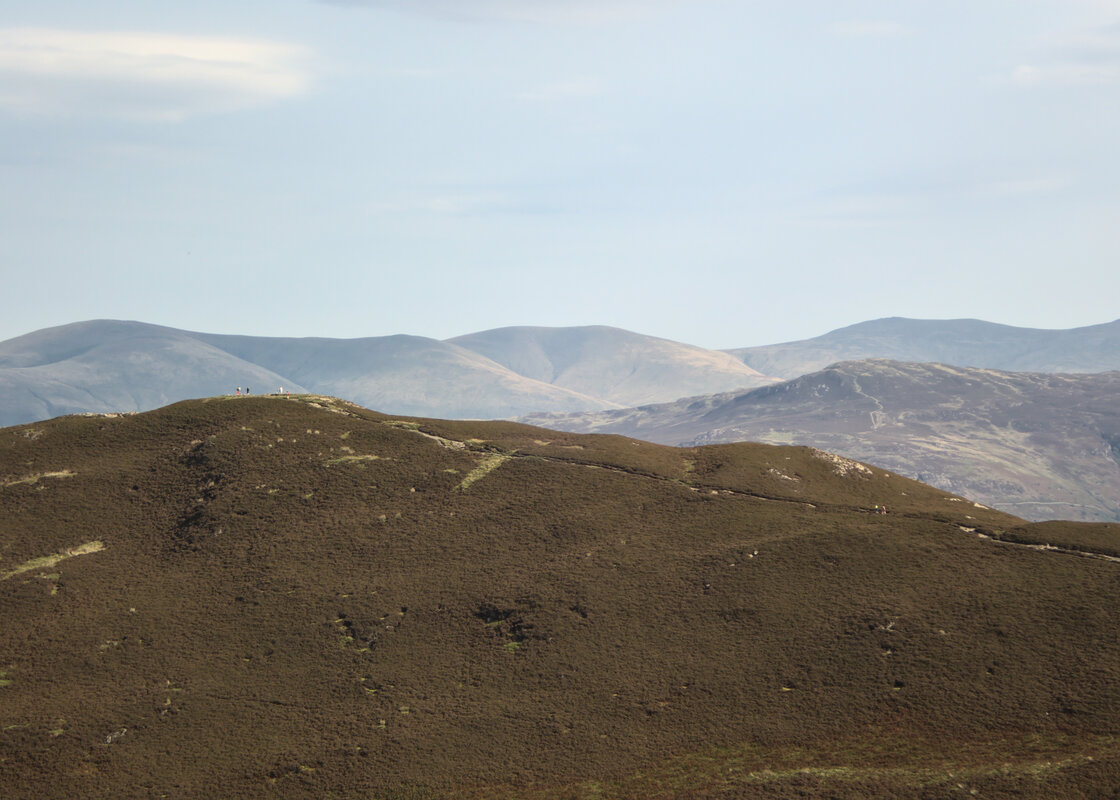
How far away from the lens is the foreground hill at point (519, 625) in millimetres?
64875

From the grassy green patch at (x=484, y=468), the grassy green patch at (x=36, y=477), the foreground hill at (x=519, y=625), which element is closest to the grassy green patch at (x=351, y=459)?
the foreground hill at (x=519, y=625)

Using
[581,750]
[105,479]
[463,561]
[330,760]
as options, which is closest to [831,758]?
[581,750]

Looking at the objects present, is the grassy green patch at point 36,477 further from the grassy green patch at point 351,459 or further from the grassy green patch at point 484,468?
the grassy green patch at point 484,468

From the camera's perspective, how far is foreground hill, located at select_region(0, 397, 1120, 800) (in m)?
64.9

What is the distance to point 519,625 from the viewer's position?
83.4 m

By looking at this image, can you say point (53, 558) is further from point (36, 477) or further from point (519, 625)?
point (519, 625)

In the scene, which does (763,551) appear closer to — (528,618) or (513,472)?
(528,618)

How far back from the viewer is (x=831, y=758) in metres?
63.8

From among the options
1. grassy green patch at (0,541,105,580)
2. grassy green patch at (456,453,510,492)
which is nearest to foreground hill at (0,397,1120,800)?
grassy green patch at (0,541,105,580)

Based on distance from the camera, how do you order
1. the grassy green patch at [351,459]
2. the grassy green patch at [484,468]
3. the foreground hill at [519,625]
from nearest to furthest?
the foreground hill at [519,625], the grassy green patch at [484,468], the grassy green patch at [351,459]

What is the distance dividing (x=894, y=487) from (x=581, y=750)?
208 ft

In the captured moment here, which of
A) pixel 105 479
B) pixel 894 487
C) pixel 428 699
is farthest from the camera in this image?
pixel 894 487

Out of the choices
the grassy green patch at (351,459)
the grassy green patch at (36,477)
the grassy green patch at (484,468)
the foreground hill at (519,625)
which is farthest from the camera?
the grassy green patch at (351,459)

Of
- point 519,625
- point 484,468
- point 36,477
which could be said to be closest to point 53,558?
point 36,477
